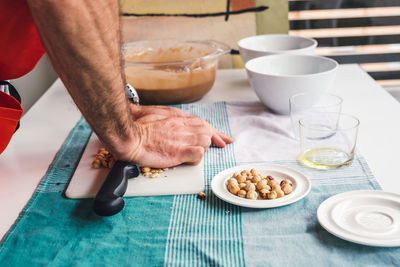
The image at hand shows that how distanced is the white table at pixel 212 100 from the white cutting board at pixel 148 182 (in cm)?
10

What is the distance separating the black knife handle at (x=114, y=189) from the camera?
78cm

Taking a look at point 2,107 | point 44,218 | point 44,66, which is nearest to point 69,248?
point 44,218

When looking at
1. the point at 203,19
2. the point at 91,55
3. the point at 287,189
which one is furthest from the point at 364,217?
the point at 203,19

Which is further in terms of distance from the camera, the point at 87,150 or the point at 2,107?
the point at 87,150

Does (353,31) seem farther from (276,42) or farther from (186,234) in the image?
(186,234)

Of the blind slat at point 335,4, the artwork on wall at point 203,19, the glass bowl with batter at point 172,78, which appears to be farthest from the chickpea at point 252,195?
the blind slat at point 335,4

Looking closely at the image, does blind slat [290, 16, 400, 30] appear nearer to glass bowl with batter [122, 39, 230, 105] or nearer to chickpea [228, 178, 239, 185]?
glass bowl with batter [122, 39, 230, 105]

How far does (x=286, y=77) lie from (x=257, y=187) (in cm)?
43

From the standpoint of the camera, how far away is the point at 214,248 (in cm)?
70

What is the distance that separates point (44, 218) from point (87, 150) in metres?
0.29

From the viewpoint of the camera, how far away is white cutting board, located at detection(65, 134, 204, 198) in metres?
0.88

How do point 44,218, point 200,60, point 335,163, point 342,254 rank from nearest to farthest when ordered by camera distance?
1. point 342,254
2. point 44,218
3. point 335,163
4. point 200,60

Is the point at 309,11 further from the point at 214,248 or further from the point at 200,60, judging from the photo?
the point at 214,248

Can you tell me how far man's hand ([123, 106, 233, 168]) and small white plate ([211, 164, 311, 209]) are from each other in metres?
0.10
